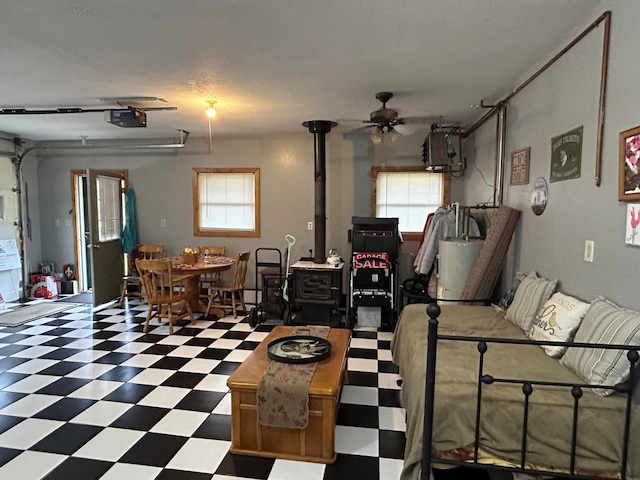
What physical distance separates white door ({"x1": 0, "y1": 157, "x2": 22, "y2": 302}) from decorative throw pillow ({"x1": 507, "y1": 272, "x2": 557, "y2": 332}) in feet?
21.9

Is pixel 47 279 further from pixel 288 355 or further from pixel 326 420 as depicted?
pixel 326 420

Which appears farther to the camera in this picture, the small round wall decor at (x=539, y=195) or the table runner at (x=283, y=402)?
the small round wall decor at (x=539, y=195)

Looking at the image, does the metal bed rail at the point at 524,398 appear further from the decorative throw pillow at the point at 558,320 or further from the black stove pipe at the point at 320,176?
the black stove pipe at the point at 320,176

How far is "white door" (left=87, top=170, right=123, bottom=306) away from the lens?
5520 mm

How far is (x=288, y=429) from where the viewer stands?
2.29 m

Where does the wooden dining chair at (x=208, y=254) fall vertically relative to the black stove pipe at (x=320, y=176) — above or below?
below

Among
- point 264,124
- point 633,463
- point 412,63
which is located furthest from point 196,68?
point 633,463

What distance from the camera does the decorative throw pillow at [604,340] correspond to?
167 cm

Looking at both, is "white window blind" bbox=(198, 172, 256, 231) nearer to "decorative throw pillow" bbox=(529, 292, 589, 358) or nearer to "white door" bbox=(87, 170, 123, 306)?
"white door" bbox=(87, 170, 123, 306)

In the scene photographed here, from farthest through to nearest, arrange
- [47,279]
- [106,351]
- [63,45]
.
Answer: [47,279] < [106,351] < [63,45]

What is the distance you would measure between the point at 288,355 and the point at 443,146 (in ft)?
10.3

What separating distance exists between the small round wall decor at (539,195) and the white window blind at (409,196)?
2682mm

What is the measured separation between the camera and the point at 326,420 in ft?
7.34

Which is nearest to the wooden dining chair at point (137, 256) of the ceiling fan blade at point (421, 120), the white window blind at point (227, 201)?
the white window blind at point (227, 201)
